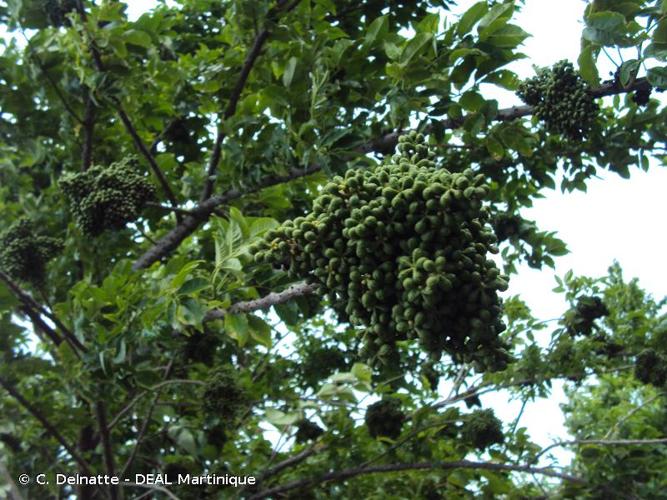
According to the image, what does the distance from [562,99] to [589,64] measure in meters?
0.73

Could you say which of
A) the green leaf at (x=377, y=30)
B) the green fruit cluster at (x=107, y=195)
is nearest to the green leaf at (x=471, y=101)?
the green leaf at (x=377, y=30)

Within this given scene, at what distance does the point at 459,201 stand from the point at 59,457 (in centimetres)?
356

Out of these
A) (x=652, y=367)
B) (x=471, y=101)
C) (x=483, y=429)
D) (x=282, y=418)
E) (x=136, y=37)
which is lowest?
(x=282, y=418)

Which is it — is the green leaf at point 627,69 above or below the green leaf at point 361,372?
above

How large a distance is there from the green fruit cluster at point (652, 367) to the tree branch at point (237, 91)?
2.94 m

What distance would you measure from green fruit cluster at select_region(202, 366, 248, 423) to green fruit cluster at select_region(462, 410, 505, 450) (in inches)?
57.3

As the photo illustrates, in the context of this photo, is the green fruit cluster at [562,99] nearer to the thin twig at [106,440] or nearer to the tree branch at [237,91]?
the tree branch at [237,91]

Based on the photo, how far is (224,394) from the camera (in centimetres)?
404

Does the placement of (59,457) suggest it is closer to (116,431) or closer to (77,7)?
(116,431)

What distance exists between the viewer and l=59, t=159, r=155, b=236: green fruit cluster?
3.90 metres

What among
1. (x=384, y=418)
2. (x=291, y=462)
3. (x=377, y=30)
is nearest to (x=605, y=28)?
(x=377, y=30)

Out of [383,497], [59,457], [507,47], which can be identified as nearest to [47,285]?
[59,457]

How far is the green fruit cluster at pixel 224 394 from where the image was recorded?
4027 millimetres

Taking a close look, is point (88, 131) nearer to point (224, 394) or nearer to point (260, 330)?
point (224, 394)
